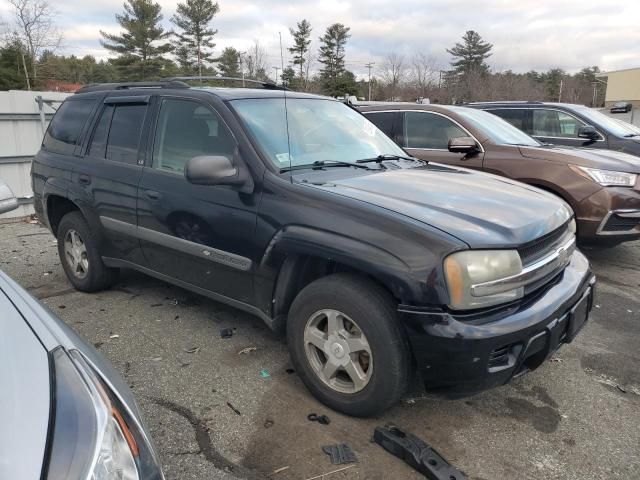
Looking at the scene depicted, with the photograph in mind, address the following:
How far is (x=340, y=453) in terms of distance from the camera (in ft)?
8.46

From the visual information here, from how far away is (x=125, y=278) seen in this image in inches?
203

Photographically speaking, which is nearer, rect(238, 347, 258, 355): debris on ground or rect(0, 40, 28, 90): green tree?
rect(238, 347, 258, 355): debris on ground

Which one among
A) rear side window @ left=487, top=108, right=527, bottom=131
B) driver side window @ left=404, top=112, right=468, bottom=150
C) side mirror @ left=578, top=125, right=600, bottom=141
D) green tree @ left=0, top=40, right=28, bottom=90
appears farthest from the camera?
green tree @ left=0, top=40, right=28, bottom=90

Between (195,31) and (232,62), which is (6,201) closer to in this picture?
(232,62)

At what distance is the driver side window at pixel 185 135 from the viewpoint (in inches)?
137

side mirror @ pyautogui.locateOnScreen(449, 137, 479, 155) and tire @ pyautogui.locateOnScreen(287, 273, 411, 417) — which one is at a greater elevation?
side mirror @ pyautogui.locateOnScreen(449, 137, 479, 155)

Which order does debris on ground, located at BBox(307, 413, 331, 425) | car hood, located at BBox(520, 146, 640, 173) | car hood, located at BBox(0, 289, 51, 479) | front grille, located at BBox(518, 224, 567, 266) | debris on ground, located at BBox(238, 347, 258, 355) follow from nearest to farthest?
car hood, located at BBox(0, 289, 51, 479) → front grille, located at BBox(518, 224, 567, 266) → debris on ground, located at BBox(307, 413, 331, 425) → debris on ground, located at BBox(238, 347, 258, 355) → car hood, located at BBox(520, 146, 640, 173)

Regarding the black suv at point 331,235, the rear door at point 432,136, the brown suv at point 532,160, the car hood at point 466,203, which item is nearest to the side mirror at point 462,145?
the brown suv at point 532,160

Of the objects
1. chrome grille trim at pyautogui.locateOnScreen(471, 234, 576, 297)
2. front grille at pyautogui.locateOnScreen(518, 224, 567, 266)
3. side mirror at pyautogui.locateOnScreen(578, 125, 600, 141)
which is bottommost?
chrome grille trim at pyautogui.locateOnScreen(471, 234, 576, 297)

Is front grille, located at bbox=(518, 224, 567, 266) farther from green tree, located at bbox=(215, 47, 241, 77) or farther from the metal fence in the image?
the metal fence

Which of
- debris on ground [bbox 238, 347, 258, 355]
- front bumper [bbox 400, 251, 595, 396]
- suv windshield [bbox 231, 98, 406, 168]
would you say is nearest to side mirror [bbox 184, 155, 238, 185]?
suv windshield [bbox 231, 98, 406, 168]

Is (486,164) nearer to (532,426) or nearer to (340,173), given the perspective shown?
(340,173)

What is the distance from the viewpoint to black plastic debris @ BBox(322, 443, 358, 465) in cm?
253

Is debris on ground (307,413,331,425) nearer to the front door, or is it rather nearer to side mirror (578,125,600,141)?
the front door
